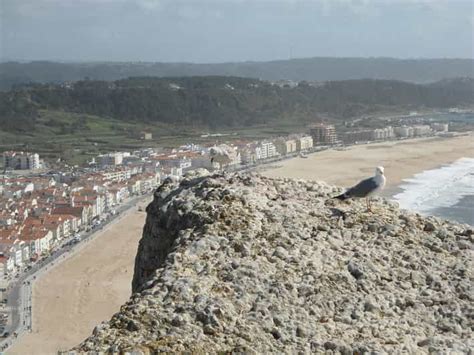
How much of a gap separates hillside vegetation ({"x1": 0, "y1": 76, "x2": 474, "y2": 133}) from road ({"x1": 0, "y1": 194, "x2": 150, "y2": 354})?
2057 inches

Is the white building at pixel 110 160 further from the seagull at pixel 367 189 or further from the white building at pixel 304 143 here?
the seagull at pixel 367 189

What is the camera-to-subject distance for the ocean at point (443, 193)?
1293 inches

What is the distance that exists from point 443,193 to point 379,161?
16.7m

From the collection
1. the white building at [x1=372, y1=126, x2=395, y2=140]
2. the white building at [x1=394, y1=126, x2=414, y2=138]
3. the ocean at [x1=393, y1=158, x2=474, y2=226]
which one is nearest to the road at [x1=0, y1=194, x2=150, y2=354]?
the ocean at [x1=393, y1=158, x2=474, y2=226]

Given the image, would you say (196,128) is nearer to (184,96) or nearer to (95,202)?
(184,96)

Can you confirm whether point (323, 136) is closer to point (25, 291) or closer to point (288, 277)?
point (25, 291)

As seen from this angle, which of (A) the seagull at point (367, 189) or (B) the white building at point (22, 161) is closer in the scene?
(A) the seagull at point (367, 189)

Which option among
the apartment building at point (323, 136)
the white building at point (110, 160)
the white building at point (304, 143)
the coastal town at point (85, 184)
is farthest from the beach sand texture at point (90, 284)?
the apartment building at point (323, 136)

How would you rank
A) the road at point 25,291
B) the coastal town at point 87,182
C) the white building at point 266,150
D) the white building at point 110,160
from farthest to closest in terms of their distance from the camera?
the white building at point 266,150 < the white building at point 110,160 < the coastal town at point 87,182 < the road at point 25,291

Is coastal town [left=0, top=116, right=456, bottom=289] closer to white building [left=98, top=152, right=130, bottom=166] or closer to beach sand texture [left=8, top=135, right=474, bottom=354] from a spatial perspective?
white building [left=98, top=152, right=130, bottom=166]

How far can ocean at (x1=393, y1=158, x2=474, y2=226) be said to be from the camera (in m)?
32.8

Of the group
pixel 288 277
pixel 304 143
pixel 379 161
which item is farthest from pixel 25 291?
pixel 304 143

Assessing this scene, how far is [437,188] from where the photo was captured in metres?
40.9

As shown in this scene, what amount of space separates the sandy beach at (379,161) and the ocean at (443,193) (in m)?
1.08
